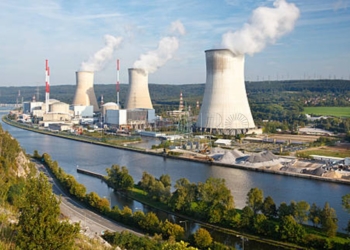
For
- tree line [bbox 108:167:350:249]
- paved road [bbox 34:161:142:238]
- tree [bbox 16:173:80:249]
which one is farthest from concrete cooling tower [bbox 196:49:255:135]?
tree [bbox 16:173:80:249]

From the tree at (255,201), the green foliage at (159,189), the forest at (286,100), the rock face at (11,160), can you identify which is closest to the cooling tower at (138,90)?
the forest at (286,100)

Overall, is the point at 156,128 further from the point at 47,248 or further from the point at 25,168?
the point at 47,248

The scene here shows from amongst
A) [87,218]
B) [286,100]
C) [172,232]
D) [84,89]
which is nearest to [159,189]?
[87,218]

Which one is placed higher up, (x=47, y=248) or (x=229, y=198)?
(x=47, y=248)

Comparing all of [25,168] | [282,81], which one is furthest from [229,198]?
[282,81]

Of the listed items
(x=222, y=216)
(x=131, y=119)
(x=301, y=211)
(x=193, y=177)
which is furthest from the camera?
(x=131, y=119)

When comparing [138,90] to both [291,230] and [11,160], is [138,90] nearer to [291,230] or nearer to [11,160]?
[11,160]
